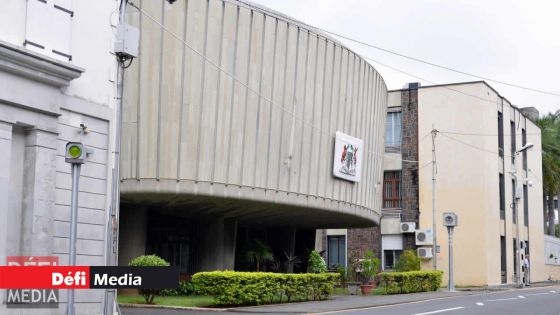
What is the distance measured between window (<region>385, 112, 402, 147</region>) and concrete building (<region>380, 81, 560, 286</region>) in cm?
7

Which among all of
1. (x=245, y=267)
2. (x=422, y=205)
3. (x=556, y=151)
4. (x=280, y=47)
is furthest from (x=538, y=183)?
(x=280, y=47)

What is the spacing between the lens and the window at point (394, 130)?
162ft

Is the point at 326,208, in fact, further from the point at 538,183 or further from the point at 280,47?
the point at 538,183

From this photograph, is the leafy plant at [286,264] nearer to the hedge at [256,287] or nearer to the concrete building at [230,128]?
the concrete building at [230,128]

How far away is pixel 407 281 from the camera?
33.8m

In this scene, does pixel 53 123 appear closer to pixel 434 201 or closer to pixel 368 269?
pixel 368 269

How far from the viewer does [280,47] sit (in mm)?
27844

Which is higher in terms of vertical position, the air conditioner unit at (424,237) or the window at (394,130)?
the window at (394,130)

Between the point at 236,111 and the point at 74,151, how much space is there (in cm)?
1403

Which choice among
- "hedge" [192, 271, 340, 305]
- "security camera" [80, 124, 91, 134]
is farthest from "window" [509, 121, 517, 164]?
"security camera" [80, 124, 91, 134]

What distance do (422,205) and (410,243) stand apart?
8.28 ft

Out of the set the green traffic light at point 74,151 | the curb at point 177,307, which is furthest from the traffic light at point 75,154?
the curb at point 177,307

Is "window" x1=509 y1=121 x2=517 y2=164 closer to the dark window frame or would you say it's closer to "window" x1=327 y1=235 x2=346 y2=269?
the dark window frame

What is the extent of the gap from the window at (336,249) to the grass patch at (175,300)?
24.1m
